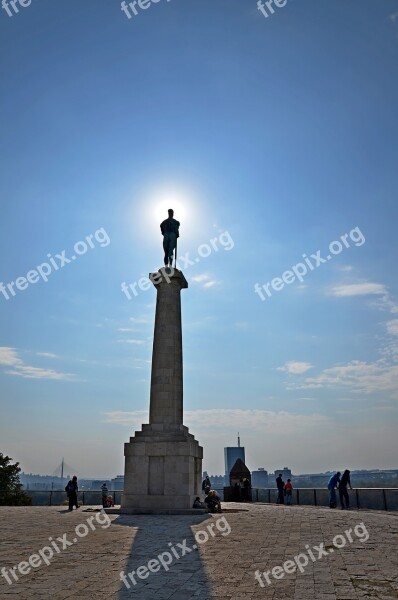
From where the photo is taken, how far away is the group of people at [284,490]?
93.5ft

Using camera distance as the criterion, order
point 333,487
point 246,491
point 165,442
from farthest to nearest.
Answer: point 246,491, point 333,487, point 165,442

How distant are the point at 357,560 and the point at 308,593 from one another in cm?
291

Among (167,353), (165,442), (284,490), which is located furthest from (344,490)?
(167,353)

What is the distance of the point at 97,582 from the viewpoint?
8.55m

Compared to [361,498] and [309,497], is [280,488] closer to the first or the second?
[309,497]

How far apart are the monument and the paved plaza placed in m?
4.85

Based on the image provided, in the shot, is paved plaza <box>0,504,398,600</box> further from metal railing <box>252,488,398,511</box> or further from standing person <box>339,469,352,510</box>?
standing person <box>339,469,352,510</box>

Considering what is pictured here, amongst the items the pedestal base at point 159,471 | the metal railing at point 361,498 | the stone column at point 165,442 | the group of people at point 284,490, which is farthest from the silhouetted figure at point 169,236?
the metal railing at point 361,498

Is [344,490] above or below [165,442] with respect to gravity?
below

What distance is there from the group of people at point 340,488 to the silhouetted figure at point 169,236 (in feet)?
45.1

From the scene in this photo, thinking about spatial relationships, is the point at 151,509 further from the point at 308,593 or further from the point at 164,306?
the point at 308,593

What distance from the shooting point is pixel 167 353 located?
25.0m

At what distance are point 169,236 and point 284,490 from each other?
16.0 meters

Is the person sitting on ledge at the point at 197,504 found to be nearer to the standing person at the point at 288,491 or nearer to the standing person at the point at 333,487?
the standing person at the point at 333,487
